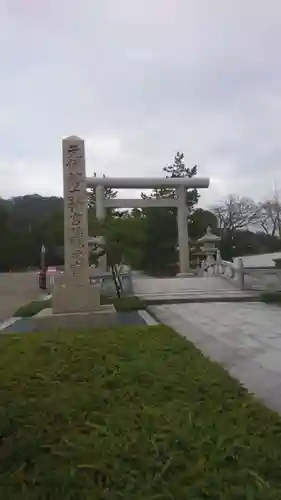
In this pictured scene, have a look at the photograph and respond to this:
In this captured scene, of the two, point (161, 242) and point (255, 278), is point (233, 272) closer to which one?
point (255, 278)

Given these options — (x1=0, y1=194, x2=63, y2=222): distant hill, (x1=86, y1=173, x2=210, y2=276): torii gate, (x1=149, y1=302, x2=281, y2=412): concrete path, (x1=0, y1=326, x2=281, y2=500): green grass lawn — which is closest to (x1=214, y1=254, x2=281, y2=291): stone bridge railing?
(x1=149, y1=302, x2=281, y2=412): concrete path

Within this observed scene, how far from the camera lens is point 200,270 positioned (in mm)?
21766

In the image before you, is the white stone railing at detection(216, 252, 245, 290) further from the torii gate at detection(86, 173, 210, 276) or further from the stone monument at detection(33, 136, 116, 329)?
the stone monument at detection(33, 136, 116, 329)

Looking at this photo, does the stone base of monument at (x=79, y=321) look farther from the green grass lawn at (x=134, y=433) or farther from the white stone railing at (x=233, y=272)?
the white stone railing at (x=233, y=272)

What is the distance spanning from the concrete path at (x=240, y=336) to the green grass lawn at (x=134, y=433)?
27cm

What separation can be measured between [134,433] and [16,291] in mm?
18758

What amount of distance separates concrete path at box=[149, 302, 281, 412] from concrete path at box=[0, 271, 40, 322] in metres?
5.44

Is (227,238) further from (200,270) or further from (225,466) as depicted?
(225,466)

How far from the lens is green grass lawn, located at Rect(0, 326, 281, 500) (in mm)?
2188

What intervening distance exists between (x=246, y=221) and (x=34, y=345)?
31928mm

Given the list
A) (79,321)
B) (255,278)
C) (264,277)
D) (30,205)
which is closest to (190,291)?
(255,278)

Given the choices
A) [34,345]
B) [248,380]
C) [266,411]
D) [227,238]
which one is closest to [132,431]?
[266,411]

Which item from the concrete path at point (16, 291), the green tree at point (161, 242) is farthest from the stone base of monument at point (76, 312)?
the green tree at point (161, 242)

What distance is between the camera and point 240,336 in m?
6.75
